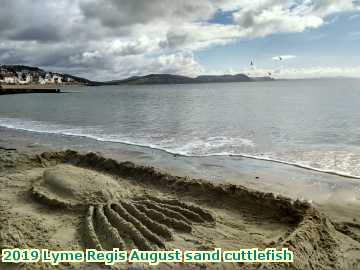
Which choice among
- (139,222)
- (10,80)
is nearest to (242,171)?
(139,222)

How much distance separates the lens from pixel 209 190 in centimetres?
811

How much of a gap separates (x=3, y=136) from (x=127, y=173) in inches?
495

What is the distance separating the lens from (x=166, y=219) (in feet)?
20.9

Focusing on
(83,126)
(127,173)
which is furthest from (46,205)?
(83,126)

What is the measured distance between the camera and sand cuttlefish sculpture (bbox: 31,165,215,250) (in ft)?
18.5

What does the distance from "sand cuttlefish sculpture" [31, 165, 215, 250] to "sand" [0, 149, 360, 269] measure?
0.02m

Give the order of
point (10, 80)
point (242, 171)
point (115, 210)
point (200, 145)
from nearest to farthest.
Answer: point (115, 210) → point (242, 171) → point (200, 145) → point (10, 80)

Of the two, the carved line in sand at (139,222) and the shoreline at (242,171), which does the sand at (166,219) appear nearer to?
the carved line in sand at (139,222)

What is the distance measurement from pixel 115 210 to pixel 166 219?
4.10ft

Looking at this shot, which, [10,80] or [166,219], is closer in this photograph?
[166,219]

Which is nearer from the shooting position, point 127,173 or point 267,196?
point 267,196

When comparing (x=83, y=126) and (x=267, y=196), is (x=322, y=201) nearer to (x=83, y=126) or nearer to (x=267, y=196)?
(x=267, y=196)

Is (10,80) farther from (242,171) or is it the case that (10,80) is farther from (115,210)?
(115,210)

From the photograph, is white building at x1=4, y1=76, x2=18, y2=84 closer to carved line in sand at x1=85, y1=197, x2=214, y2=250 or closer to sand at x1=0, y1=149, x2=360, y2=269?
sand at x1=0, y1=149, x2=360, y2=269
